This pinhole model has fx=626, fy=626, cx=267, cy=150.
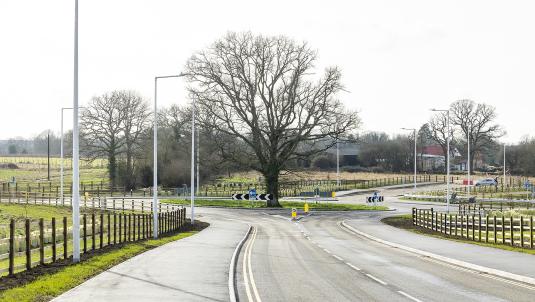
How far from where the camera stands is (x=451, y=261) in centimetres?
2119

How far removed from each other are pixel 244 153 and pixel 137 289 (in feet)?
167

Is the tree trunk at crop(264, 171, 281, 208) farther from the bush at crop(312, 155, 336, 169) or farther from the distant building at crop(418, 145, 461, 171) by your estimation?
the distant building at crop(418, 145, 461, 171)

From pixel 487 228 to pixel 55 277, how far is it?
71.4ft

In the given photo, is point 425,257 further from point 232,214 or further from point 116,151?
point 116,151

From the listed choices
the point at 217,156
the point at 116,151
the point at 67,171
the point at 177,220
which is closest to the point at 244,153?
the point at 217,156

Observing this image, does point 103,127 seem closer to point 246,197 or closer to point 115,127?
point 115,127

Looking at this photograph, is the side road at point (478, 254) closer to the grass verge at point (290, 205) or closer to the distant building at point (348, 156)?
the grass verge at point (290, 205)

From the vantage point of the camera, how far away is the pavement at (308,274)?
45.1 feet

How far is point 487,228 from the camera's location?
3036cm

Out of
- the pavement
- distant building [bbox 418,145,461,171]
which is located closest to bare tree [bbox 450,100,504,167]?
distant building [bbox 418,145,461,171]

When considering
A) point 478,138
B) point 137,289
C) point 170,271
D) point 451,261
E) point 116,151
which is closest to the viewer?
point 137,289

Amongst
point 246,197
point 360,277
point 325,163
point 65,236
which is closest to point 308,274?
point 360,277

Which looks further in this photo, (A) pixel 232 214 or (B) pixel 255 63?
(B) pixel 255 63

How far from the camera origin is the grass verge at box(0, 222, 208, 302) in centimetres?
1306
